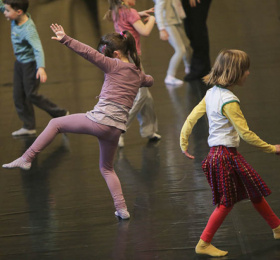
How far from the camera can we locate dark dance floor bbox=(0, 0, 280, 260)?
13.1 feet

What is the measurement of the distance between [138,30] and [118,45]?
1877mm

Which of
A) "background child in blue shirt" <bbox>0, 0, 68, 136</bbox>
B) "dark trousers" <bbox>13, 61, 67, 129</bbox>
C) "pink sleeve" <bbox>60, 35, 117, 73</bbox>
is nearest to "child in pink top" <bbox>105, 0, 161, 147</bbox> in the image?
"background child in blue shirt" <bbox>0, 0, 68, 136</bbox>

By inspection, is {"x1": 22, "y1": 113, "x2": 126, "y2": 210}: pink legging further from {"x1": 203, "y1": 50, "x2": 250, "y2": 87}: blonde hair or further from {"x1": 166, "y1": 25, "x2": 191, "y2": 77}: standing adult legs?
{"x1": 166, "y1": 25, "x2": 191, "y2": 77}: standing adult legs

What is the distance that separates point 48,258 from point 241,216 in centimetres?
132

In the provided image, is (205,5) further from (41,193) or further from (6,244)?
(6,244)

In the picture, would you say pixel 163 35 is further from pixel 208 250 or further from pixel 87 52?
pixel 208 250

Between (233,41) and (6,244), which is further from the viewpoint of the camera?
(233,41)

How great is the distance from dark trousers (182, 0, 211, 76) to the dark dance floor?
0.38 meters

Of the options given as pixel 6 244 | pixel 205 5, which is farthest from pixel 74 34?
pixel 6 244

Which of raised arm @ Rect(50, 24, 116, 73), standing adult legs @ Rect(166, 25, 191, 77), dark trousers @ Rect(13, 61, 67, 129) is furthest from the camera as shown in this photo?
standing adult legs @ Rect(166, 25, 191, 77)

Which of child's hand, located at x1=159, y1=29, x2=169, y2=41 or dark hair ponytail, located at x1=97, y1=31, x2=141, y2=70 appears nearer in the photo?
dark hair ponytail, located at x1=97, y1=31, x2=141, y2=70

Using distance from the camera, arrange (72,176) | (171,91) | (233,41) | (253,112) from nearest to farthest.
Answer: (72,176), (253,112), (171,91), (233,41)

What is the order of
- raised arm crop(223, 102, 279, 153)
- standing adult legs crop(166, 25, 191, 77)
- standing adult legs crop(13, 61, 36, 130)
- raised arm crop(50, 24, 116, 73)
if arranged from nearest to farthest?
raised arm crop(223, 102, 279, 153)
raised arm crop(50, 24, 116, 73)
standing adult legs crop(13, 61, 36, 130)
standing adult legs crop(166, 25, 191, 77)

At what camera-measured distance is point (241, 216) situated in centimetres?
427
